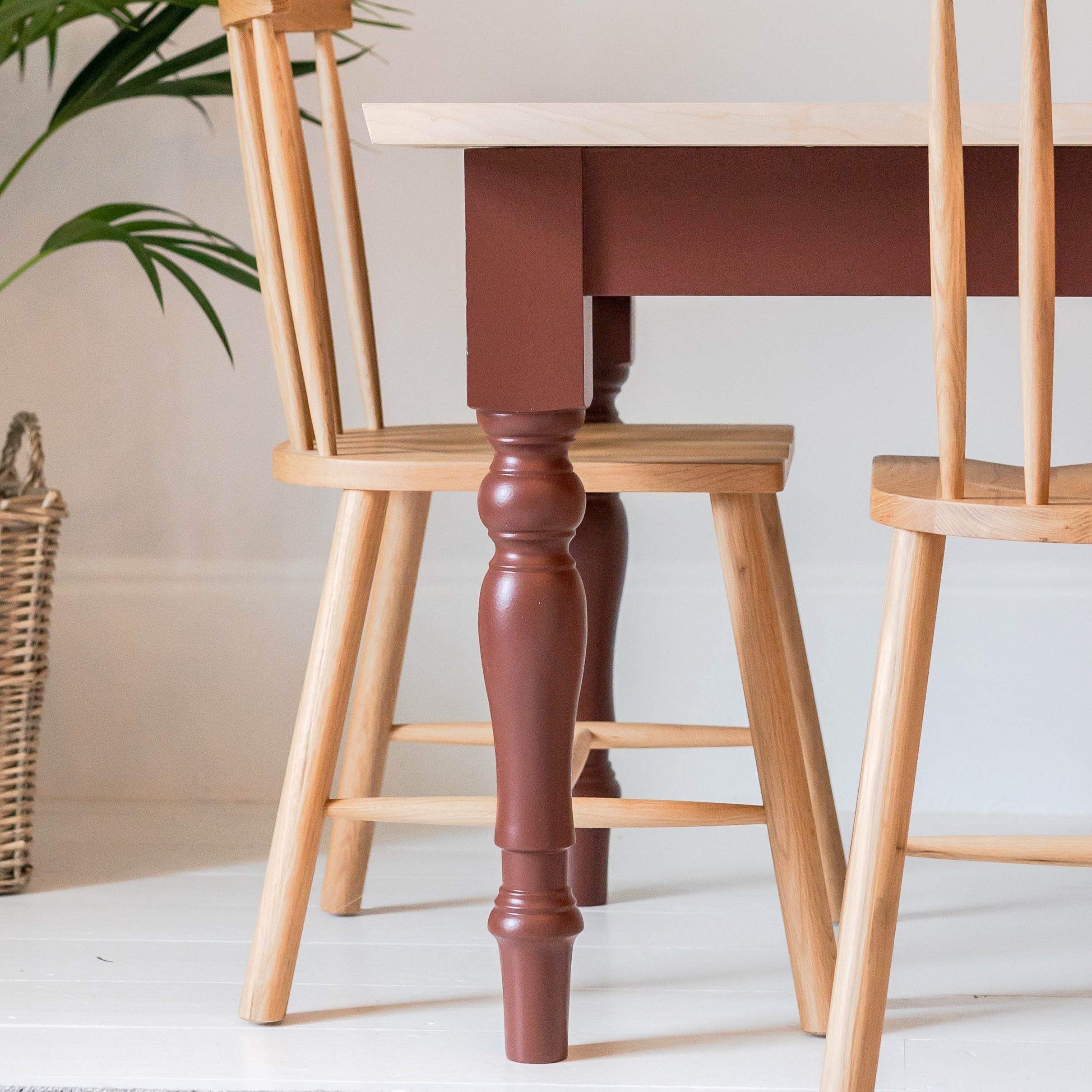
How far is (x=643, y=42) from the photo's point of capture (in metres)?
1.85

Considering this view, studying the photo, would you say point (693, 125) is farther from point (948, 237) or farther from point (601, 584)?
point (601, 584)

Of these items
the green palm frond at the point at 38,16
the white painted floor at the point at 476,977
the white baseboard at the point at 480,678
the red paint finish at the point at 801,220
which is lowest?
the white painted floor at the point at 476,977

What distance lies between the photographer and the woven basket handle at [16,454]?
60.9 inches

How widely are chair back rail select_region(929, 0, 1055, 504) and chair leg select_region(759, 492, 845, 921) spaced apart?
0.45 metres

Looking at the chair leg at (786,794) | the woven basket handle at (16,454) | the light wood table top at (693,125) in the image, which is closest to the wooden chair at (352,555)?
the chair leg at (786,794)

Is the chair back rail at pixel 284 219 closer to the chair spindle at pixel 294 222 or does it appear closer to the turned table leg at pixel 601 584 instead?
the chair spindle at pixel 294 222

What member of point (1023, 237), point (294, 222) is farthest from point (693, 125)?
point (294, 222)

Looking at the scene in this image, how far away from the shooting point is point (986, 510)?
2.94ft

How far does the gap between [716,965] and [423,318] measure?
0.94 meters

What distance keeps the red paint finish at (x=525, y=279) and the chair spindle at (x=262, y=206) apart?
231 mm

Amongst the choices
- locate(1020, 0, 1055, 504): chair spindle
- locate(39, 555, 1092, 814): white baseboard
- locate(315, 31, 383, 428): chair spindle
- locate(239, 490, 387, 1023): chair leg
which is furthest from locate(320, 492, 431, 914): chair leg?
locate(1020, 0, 1055, 504): chair spindle

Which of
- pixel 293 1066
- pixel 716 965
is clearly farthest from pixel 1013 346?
pixel 293 1066

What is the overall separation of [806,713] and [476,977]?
40cm

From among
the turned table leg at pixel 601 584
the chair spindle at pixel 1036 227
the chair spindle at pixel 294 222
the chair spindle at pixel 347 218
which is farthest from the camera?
the turned table leg at pixel 601 584
